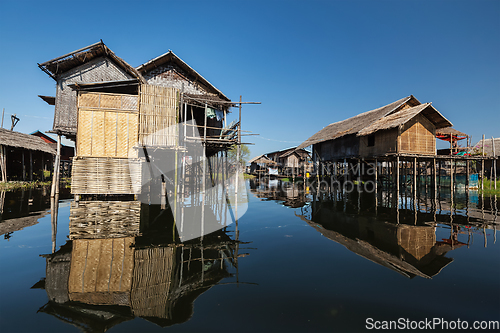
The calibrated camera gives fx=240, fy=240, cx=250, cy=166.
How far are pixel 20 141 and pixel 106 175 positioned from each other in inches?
761

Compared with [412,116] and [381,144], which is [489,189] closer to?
[381,144]

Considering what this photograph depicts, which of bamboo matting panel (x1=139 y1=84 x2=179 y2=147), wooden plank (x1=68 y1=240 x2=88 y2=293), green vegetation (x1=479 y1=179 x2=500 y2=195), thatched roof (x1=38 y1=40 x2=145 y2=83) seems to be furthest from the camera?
green vegetation (x1=479 y1=179 x2=500 y2=195)

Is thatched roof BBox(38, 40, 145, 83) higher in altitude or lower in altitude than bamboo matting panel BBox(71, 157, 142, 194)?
higher

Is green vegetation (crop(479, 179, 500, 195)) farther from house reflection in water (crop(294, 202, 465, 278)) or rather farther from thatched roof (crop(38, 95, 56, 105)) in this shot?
thatched roof (crop(38, 95, 56, 105))

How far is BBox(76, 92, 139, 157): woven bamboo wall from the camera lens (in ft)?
36.1

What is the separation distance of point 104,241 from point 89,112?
6864mm

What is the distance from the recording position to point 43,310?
12.9ft

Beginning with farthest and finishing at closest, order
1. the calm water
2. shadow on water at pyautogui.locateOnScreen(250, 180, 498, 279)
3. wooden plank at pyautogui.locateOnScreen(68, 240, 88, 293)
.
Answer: shadow on water at pyautogui.locateOnScreen(250, 180, 498, 279), wooden plank at pyautogui.locateOnScreen(68, 240, 88, 293), the calm water

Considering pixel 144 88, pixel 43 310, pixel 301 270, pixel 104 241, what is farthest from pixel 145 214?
pixel 301 270

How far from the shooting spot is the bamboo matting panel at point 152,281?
4.02 m

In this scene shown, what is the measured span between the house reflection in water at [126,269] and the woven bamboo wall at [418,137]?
42.5 ft

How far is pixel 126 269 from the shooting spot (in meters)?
5.42

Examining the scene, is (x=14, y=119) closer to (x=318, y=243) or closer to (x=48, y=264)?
(x=48, y=264)

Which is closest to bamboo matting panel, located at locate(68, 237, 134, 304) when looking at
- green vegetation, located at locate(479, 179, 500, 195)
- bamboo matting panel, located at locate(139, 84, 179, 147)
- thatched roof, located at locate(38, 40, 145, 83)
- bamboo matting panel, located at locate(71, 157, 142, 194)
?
bamboo matting panel, located at locate(71, 157, 142, 194)
